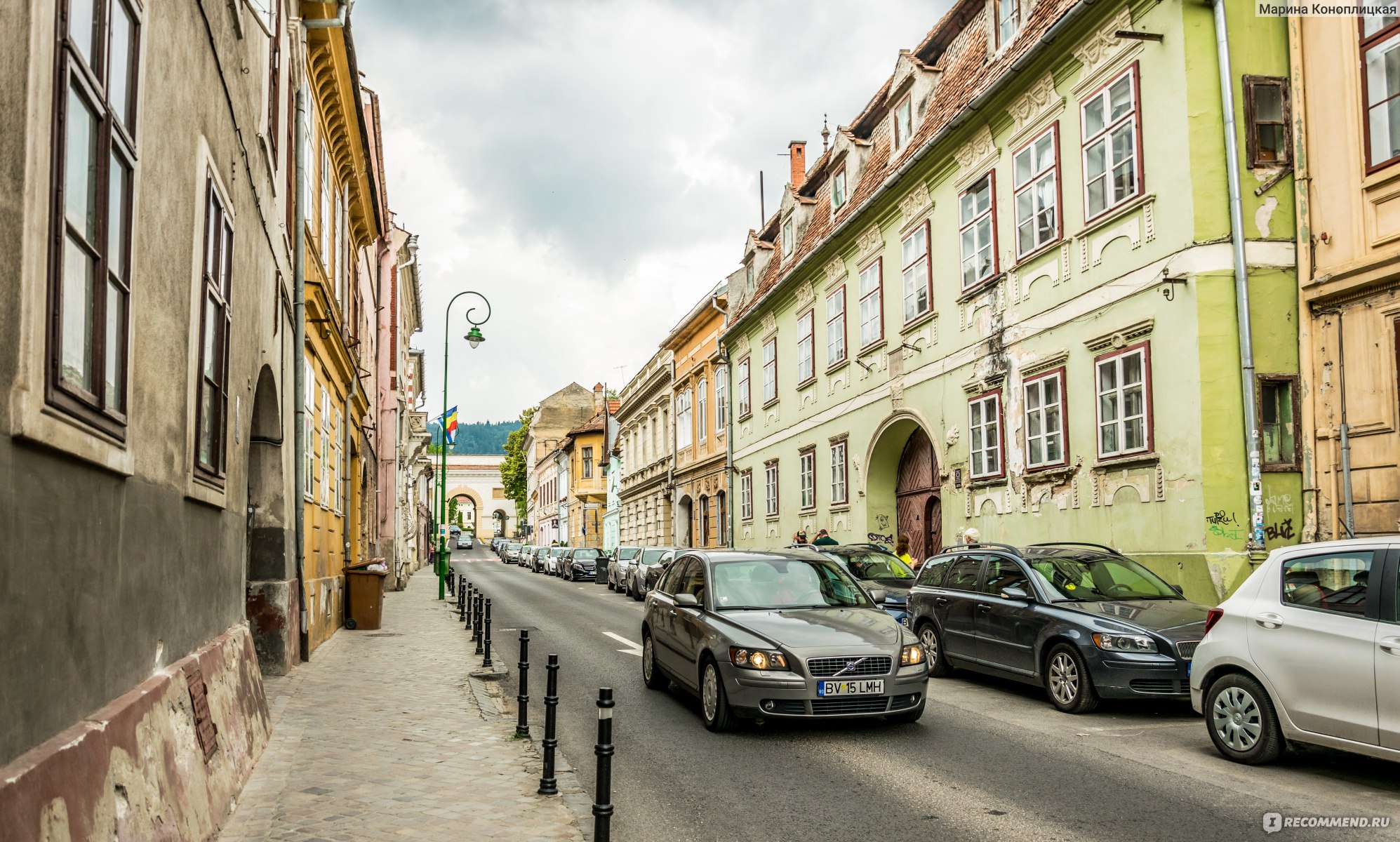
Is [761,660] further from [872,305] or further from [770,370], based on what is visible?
[770,370]

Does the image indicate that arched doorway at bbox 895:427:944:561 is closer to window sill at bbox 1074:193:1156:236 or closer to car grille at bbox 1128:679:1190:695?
window sill at bbox 1074:193:1156:236

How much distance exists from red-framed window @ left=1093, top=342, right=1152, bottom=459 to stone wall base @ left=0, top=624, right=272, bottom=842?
460 inches

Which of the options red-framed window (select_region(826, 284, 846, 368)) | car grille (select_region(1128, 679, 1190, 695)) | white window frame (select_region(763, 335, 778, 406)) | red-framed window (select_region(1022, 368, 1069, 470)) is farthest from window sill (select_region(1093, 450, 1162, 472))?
white window frame (select_region(763, 335, 778, 406))

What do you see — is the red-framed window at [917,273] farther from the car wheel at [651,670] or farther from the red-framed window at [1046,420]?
the car wheel at [651,670]

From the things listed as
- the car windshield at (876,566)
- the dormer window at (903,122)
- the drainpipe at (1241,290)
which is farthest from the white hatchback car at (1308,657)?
the dormer window at (903,122)

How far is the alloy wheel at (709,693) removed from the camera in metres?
9.34

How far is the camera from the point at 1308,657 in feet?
23.8

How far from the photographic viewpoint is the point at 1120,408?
15.4 metres

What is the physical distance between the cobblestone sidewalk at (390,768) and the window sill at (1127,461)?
29.5 feet

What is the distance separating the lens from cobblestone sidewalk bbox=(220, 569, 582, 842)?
242 inches

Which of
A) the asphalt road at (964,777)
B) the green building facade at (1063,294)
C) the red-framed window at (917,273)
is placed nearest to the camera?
the asphalt road at (964,777)

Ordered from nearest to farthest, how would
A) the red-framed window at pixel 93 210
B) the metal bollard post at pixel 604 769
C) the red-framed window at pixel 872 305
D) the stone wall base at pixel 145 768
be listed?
the stone wall base at pixel 145 768
the red-framed window at pixel 93 210
the metal bollard post at pixel 604 769
the red-framed window at pixel 872 305

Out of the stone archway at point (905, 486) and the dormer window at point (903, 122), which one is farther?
the dormer window at point (903, 122)

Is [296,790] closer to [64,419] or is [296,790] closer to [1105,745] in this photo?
[64,419]
